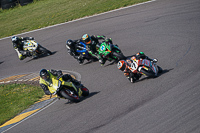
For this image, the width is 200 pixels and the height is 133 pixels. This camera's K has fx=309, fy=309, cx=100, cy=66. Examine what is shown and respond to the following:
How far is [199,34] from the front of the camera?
1420 centimetres

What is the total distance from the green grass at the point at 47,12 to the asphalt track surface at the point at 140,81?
203 inches

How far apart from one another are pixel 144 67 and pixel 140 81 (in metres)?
0.62

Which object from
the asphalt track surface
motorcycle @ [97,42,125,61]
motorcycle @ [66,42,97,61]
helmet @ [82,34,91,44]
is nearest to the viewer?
the asphalt track surface

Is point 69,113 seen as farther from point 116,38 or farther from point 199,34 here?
point 116,38

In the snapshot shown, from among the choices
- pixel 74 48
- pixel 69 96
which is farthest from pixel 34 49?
pixel 69 96

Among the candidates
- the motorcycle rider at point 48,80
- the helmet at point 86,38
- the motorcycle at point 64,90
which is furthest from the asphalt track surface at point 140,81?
the helmet at point 86,38

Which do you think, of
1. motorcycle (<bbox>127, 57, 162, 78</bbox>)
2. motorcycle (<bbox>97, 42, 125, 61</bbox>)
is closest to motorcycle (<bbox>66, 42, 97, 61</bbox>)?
motorcycle (<bbox>97, 42, 125, 61</bbox>)

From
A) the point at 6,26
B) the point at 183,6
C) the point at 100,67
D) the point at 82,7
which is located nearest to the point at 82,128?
the point at 100,67

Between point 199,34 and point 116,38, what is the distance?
5355mm

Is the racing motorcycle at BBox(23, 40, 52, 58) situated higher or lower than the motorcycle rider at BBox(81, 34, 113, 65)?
lower

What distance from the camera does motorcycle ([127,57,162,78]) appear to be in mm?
10641

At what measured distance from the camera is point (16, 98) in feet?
46.8

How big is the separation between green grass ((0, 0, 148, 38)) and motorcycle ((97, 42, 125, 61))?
1082 centimetres

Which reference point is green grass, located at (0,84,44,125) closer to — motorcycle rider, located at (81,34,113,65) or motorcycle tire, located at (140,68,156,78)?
motorcycle rider, located at (81,34,113,65)
